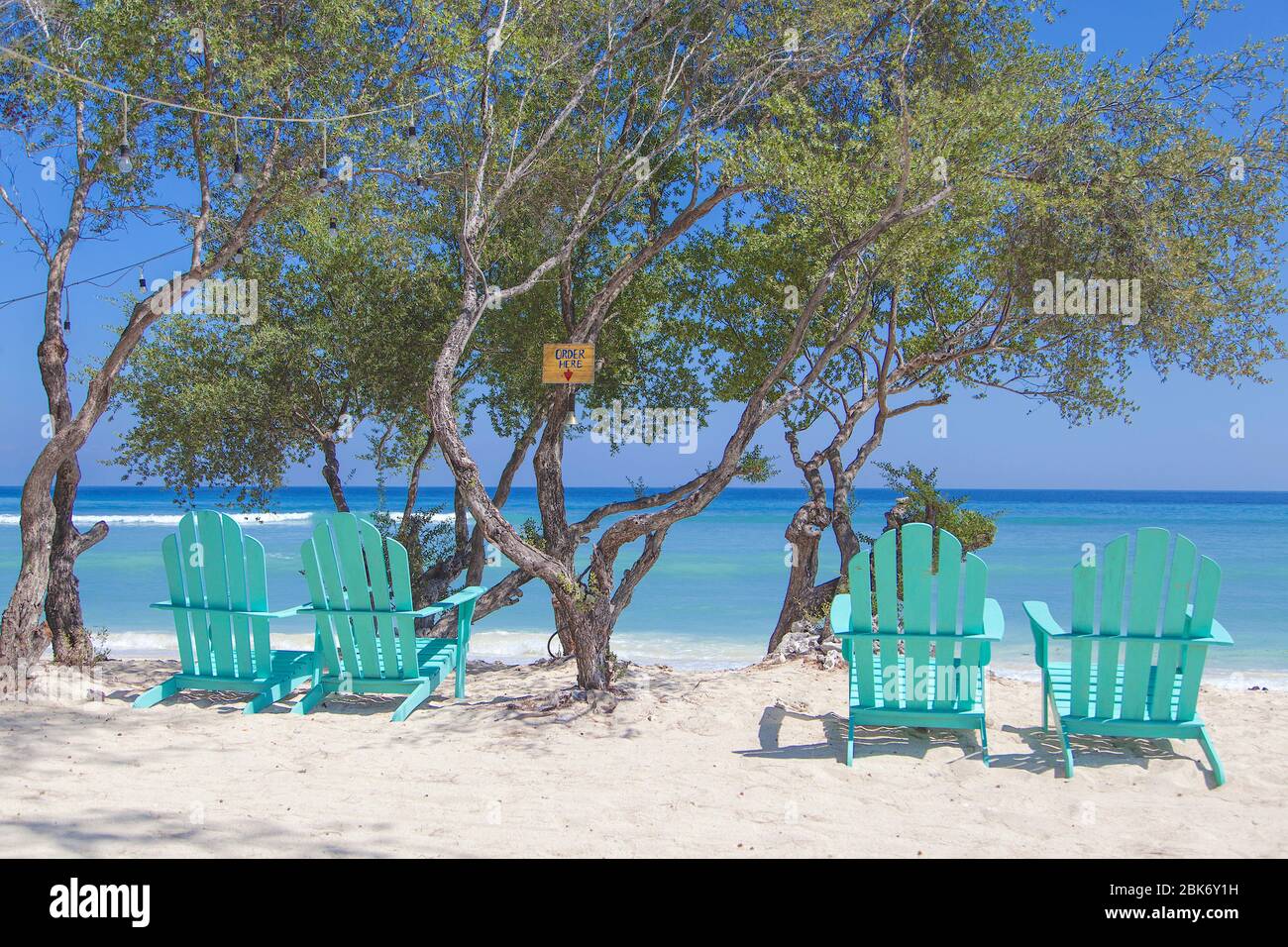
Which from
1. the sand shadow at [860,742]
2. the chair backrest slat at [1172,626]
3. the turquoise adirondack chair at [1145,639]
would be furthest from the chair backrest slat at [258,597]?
the chair backrest slat at [1172,626]

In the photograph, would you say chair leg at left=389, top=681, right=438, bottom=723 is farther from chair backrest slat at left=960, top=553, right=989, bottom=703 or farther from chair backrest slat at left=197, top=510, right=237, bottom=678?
chair backrest slat at left=960, top=553, right=989, bottom=703

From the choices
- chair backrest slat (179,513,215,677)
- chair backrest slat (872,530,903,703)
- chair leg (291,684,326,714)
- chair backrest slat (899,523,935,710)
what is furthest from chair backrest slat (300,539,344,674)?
chair backrest slat (899,523,935,710)

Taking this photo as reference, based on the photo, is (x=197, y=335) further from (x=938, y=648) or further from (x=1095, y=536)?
(x=1095, y=536)

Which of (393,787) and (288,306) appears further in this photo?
(288,306)

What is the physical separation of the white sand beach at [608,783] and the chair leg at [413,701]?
7 cm

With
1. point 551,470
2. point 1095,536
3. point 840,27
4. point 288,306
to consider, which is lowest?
point 1095,536

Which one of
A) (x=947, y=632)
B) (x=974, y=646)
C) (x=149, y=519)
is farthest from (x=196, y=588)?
(x=149, y=519)

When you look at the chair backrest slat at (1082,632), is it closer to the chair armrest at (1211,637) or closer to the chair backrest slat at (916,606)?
the chair armrest at (1211,637)

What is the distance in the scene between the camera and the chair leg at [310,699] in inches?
213

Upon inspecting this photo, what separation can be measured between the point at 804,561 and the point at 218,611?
4.93 meters

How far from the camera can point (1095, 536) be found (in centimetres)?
3722

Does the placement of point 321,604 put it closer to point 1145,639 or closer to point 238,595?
point 238,595
